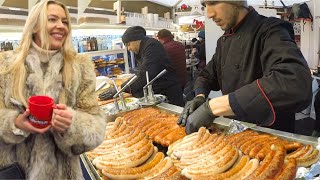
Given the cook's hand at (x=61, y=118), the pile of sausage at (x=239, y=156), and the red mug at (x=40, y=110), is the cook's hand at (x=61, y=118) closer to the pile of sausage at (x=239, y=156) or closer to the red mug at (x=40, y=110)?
the red mug at (x=40, y=110)

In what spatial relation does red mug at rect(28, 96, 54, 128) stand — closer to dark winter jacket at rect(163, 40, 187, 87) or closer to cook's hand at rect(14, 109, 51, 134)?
cook's hand at rect(14, 109, 51, 134)

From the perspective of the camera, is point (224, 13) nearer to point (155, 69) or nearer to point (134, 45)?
point (155, 69)

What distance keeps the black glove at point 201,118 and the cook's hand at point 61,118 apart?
90 cm

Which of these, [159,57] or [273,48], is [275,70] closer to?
[273,48]

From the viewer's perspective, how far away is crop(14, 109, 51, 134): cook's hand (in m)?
1.77

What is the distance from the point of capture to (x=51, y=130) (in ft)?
6.59

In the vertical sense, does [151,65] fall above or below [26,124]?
above

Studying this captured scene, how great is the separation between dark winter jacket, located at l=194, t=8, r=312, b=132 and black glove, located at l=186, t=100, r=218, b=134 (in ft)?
0.63

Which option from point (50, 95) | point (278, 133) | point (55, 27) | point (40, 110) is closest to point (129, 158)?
point (50, 95)

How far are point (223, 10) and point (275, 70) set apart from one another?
2.90 feet

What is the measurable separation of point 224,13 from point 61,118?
155 cm

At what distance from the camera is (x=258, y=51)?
2469 mm

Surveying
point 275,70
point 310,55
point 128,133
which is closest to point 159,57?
point 128,133

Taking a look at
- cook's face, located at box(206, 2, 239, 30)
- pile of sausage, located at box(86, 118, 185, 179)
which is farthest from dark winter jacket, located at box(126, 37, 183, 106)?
cook's face, located at box(206, 2, 239, 30)
